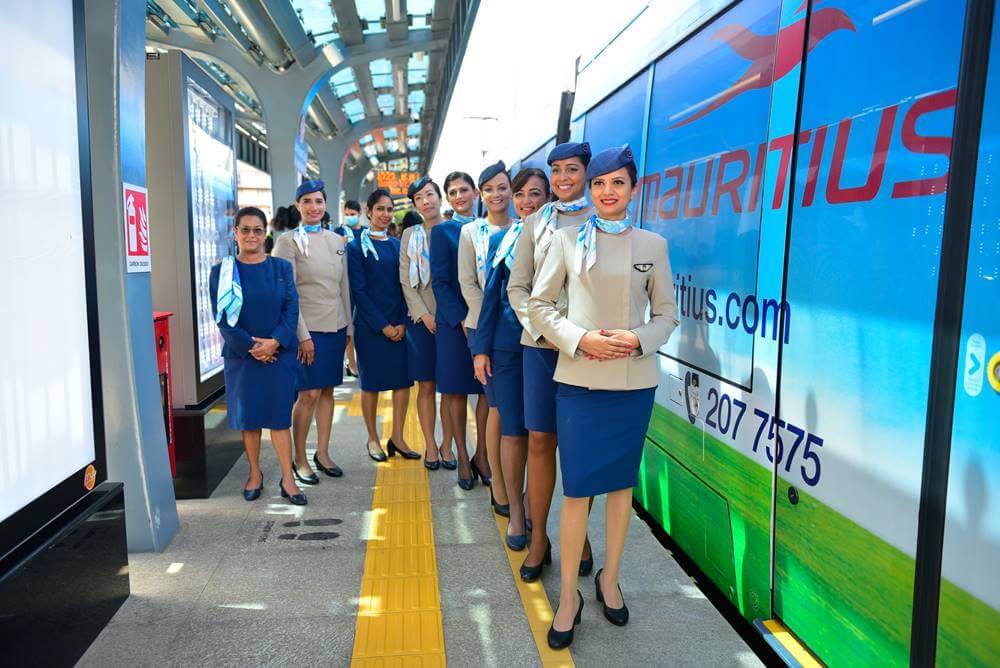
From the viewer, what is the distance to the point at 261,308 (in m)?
3.82

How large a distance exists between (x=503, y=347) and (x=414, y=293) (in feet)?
4.63

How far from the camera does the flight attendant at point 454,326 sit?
406 centimetres

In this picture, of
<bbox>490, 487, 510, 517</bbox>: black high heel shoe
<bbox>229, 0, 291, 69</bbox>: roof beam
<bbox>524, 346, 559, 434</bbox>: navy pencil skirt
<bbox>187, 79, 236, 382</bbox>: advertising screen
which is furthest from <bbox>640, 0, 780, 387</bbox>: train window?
<bbox>229, 0, 291, 69</bbox>: roof beam

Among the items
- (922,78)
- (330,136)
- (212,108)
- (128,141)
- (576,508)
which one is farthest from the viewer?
(330,136)

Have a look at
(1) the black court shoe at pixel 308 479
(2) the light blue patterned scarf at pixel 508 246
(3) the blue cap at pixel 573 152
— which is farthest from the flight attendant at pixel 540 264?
(1) the black court shoe at pixel 308 479

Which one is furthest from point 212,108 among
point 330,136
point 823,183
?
point 330,136

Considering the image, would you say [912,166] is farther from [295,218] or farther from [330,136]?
[330,136]

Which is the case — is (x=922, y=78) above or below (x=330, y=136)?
below

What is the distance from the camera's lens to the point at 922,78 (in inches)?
64.4

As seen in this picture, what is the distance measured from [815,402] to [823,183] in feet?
1.93

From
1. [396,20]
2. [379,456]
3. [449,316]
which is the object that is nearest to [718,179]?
[449,316]

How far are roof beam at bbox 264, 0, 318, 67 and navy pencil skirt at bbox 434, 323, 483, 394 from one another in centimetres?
728

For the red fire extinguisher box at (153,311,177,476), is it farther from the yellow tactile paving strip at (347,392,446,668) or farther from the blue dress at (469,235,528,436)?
the blue dress at (469,235,528,436)

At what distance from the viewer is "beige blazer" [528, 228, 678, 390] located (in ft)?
8.08
